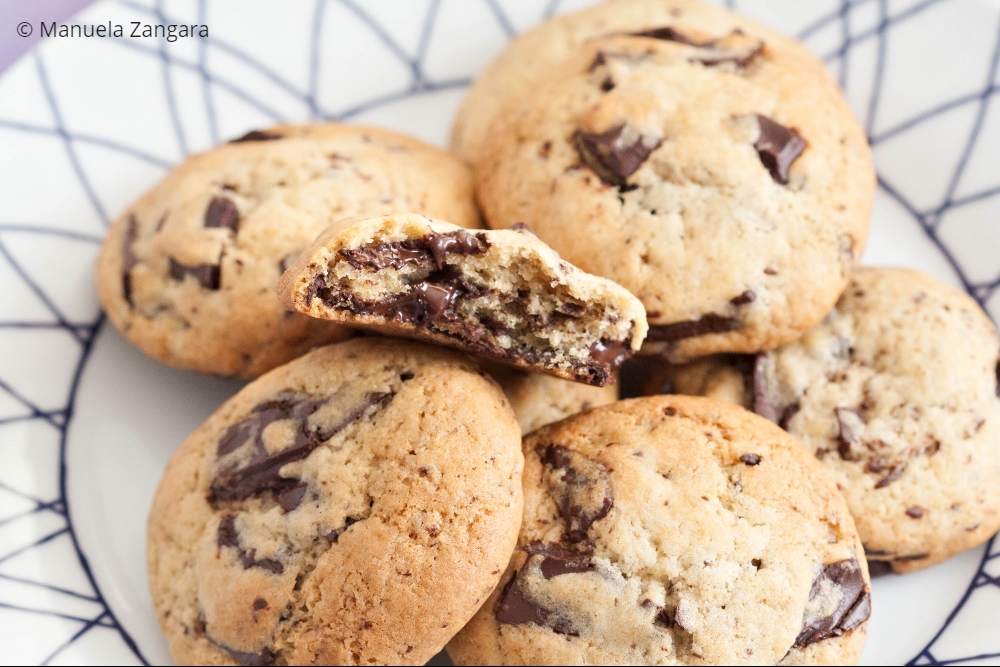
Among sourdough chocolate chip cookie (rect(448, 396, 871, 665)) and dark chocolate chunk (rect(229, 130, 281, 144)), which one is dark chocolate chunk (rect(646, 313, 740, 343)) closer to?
sourdough chocolate chip cookie (rect(448, 396, 871, 665))

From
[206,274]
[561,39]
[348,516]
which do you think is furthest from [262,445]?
[561,39]

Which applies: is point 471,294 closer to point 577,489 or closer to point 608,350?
point 608,350

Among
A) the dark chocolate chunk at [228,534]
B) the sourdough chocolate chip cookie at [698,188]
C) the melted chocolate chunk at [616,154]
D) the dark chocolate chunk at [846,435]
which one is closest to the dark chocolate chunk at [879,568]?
the dark chocolate chunk at [846,435]

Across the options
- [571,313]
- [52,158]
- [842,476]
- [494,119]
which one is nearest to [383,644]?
A: [571,313]

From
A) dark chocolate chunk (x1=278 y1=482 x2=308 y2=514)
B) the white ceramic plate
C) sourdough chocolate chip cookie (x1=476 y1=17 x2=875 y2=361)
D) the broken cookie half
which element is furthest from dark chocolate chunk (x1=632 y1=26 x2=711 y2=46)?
dark chocolate chunk (x1=278 y1=482 x2=308 y2=514)

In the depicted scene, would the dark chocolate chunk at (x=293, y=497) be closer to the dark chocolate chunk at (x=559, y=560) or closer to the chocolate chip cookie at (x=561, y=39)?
the dark chocolate chunk at (x=559, y=560)

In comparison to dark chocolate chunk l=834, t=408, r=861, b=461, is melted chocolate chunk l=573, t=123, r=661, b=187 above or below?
above

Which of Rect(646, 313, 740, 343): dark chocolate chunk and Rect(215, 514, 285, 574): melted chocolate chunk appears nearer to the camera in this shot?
Rect(215, 514, 285, 574): melted chocolate chunk
